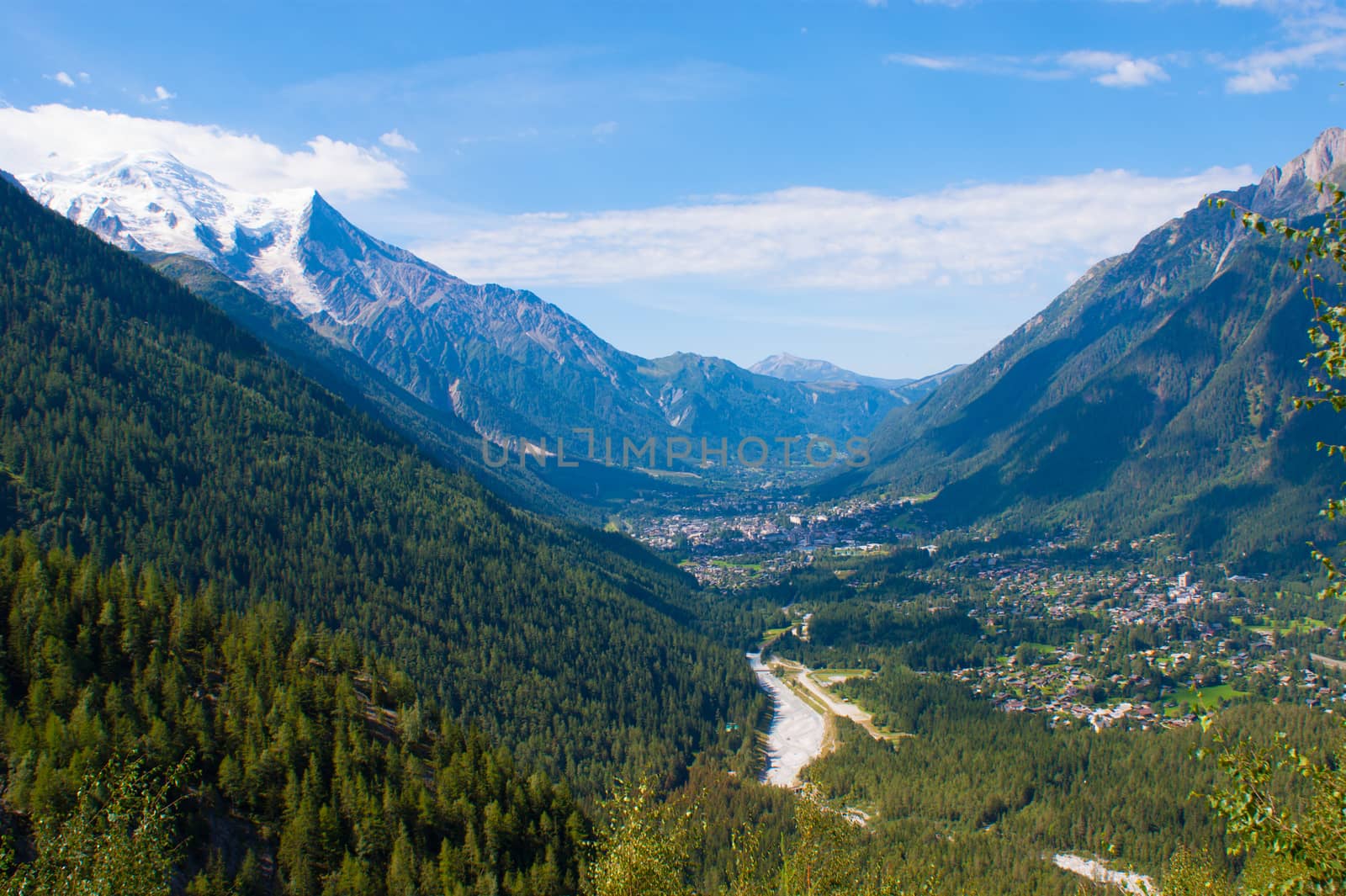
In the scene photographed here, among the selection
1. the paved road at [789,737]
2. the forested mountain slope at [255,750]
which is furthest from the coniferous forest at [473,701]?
the paved road at [789,737]

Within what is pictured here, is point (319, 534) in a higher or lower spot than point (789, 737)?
higher

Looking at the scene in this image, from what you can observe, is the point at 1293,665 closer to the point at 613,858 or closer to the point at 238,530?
the point at 613,858

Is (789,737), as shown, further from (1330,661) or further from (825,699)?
(1330,661)

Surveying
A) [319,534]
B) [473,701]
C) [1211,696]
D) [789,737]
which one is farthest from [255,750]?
[1211,696]

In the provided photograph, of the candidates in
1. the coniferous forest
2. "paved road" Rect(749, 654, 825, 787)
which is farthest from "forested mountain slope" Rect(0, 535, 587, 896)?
"paved road" Rect(749, 654, 825, 787)

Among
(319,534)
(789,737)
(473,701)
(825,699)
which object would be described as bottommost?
(789,737)

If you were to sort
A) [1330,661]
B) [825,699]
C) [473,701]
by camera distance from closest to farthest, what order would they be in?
[473,701], [825,699], [1330,661]
